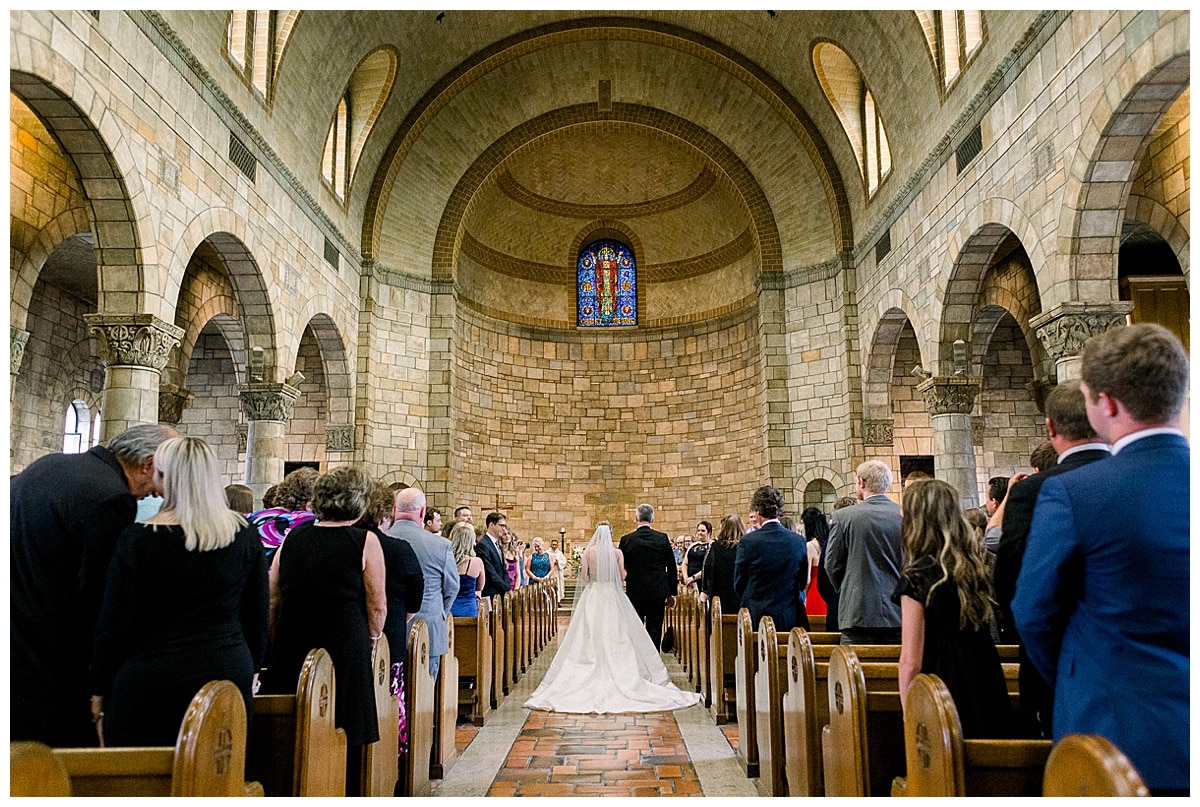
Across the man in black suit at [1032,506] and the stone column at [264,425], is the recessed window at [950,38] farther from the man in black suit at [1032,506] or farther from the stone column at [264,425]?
the stone column at [264,425]

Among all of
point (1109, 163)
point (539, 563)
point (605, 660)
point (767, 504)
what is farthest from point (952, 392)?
point (539, 563)

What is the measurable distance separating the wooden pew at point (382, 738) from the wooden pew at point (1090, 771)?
8.62 feet

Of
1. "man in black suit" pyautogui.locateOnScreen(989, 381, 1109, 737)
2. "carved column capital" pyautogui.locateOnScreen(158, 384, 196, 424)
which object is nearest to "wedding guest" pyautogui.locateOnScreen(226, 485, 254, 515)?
"man in black suit" pyautogui.locateOnScreen(989, 381, 1109, 737)

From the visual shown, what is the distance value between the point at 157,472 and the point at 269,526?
1364mm

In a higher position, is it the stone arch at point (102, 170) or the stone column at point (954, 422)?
the stone arch at point (102, 170)

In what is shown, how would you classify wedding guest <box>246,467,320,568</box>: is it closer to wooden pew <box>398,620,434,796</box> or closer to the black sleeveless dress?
the black sleeveless dress

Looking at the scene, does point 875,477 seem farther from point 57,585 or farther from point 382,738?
point 57,585

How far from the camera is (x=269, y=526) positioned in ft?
13.1

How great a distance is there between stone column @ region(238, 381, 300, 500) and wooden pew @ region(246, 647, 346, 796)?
9772mm

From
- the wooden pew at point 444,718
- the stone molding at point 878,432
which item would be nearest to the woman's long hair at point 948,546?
the wooden pew at point 444,718

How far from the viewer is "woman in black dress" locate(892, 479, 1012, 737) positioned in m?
2.70

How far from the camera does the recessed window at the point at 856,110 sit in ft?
46.5

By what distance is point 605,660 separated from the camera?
7.36m

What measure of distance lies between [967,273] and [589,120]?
8738 millimetres
